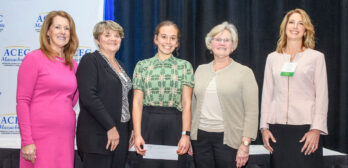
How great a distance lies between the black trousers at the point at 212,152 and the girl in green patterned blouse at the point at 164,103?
11cm

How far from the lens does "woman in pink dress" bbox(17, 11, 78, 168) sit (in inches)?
70.4

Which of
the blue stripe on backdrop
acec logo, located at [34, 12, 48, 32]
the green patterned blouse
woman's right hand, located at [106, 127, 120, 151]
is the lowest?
woman's right hand, located at [106, 127, 120, 151]

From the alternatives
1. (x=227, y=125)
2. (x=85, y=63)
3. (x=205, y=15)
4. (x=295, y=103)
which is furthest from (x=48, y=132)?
(x=205, y=15)

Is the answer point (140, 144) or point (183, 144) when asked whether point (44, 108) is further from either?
point (183, 144)

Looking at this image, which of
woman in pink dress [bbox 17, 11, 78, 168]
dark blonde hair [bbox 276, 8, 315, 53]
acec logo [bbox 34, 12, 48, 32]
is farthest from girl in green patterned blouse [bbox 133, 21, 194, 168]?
acec logo [bbox 34, 12, 48, 32]

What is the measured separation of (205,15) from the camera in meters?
3.59

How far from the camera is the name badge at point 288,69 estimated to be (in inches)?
80.9

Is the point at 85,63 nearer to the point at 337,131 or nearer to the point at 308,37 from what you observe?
the point at 308,37

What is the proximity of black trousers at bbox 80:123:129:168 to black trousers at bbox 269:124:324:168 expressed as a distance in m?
1.17

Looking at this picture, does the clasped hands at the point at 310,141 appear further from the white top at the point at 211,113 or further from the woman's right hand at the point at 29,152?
the woman's right hand at the point at 29,152

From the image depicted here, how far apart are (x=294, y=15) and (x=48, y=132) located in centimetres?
201

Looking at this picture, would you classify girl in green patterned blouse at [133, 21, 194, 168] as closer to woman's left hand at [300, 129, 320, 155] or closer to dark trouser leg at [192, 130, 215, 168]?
dark trouser leg at [192, 130, 215, 168]

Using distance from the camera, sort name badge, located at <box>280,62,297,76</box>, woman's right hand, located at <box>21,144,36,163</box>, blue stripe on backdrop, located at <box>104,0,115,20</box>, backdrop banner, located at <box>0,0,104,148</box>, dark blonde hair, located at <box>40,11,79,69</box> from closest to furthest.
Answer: woman's right hand, located at <box>21,144,36,163</box>
dark blonde hair, located at <box>40,11,79,69</box>
name badge, located at <box>280,62,297,76</box>
backdrop banner, located at <box>0,0,104,148</box>
blue stripe on backdrop, located at <box>104,0,115,20</box>

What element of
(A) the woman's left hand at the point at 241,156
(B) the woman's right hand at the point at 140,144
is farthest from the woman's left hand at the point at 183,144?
(A) the woman's left hand at the point at 241,156
